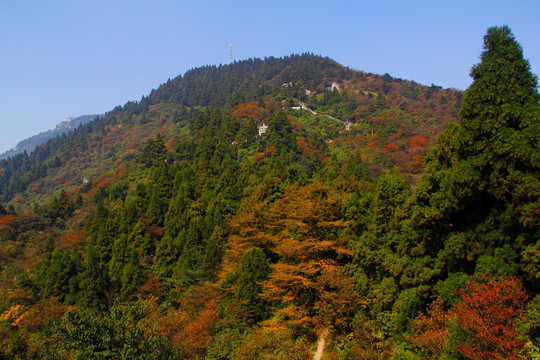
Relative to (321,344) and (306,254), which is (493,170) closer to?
(306,254)

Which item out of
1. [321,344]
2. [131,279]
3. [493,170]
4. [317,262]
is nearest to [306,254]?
[317,262]

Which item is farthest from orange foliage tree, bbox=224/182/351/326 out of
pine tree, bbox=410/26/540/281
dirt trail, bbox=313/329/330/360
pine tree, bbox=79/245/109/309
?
pine tree, bbox=79/245/109/309

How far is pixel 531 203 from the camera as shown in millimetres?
10836

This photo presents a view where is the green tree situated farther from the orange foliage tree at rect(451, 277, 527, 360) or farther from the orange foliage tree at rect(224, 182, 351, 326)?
the orange foliage tree at rect(451, 277, 527, 360)

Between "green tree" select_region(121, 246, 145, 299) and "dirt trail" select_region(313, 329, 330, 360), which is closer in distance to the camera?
"dirt trail" select_region(313, 329, 330, 360)

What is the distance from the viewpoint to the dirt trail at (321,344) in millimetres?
16442

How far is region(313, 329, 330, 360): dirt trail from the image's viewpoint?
16442mm

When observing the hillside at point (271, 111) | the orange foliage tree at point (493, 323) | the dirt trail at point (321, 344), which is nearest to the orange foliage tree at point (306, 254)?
the dirt trail at point (321, 344)

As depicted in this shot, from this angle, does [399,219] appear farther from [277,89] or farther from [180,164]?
[277,89]

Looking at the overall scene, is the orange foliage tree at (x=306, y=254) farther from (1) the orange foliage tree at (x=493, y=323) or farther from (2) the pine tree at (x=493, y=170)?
(1) the orange foliage tree at (x=493, y=323)

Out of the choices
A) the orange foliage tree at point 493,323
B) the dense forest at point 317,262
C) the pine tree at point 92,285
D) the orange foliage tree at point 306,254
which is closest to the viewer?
the orange foliage tree at point 493,323

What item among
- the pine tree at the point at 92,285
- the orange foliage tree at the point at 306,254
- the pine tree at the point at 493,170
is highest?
the pine tree at the point at 493,170

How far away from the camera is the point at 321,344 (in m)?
17.1

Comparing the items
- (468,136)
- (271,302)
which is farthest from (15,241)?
(468,136)
